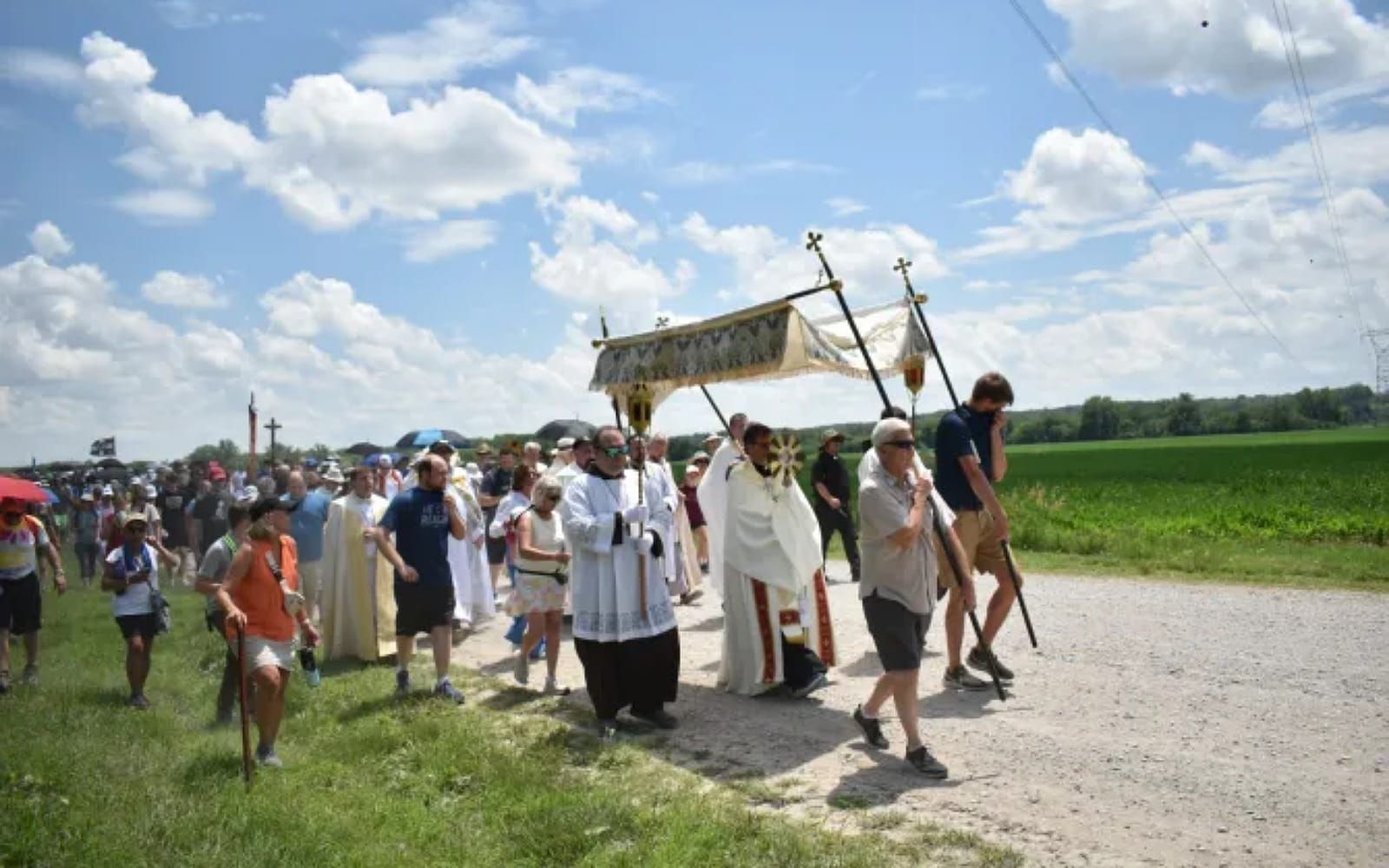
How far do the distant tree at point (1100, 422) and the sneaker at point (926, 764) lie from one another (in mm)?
101330

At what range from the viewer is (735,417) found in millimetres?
10594

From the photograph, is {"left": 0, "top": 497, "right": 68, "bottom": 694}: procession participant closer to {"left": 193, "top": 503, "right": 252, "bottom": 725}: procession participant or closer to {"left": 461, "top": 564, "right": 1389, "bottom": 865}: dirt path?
{"left": 193, "top": 503, "right": 252, "bottom": 725}: procession participant

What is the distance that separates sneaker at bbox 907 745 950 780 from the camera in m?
5.76

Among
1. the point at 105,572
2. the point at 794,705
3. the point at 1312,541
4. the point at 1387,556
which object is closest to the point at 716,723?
the point at 794,705

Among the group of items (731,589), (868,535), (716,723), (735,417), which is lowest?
(716,723)

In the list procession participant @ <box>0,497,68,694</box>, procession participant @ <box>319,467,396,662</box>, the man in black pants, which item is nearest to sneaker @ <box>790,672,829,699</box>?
procession participant @ <box>319,467,396,662</box>

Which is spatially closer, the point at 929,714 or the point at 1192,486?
the point at 929,714

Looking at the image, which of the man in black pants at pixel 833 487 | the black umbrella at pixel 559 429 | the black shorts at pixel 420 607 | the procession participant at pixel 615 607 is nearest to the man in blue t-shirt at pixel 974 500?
the procession participant at pixel 615 607

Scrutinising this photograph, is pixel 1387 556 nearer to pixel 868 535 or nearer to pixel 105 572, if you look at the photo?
pixel 868 535

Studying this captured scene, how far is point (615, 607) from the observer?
24.2ft

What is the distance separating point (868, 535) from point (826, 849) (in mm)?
1968

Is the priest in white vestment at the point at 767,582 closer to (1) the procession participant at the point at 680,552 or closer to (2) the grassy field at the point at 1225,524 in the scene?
(1) the procession participant at the point at 680,552

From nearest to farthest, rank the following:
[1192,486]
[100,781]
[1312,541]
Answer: [100,781] < [1312,541] < [1192,486]

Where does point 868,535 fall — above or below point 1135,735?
above
